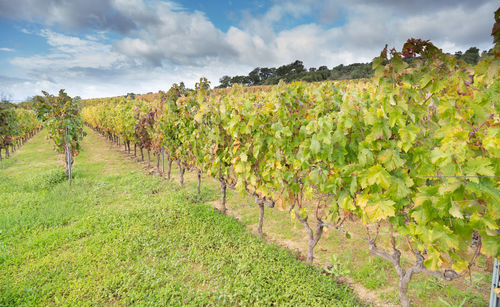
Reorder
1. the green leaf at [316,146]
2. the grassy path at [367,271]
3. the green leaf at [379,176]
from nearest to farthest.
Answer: the green leaf at [379,176]
the green leaf at [316,146]
the grassy path at [367,271]

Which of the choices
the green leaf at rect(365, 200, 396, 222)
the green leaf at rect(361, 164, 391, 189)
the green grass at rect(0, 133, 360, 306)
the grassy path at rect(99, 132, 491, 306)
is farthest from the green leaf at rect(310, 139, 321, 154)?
the green grass at rect(0, 133, 360, 306)

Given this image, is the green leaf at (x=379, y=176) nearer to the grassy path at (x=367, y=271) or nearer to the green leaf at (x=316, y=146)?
the green leaf at (x=316, y=146)

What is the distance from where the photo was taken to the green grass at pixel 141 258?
12.3ft

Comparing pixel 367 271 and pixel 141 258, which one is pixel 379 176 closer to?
pixel 367 271

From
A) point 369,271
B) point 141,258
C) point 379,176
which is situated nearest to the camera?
point 379,176

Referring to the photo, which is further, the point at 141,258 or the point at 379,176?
the point at 141,258

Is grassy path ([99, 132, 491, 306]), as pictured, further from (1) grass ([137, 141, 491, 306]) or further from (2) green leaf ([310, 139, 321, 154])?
(2) green leaf ([310, 139, 321, 154])

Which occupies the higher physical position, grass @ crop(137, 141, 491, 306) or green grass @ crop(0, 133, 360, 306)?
green grass @ crop(0, 133, 360, 306)

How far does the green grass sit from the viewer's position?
3740mm

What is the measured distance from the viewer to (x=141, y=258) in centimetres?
462

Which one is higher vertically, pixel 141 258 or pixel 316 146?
pixel 316 146

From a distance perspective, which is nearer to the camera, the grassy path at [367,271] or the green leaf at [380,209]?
the green leaf at [380,209]

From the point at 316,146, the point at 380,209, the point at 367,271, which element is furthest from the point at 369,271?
the point at 316,146

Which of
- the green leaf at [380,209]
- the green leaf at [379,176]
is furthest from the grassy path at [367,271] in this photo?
the green leaf at [379,176]
